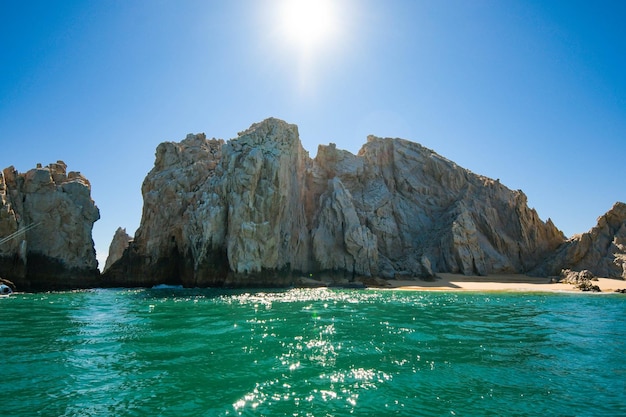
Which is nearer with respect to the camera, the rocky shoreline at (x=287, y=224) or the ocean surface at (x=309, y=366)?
the ocean surface at (x=309, y=366)

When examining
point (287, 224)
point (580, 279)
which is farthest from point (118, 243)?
point (580, 279)

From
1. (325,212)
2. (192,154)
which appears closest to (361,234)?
(325,212)

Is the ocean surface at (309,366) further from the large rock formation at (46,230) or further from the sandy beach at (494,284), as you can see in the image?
the large rock formation at (46,230)

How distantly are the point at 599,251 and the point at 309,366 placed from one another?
60.1 m

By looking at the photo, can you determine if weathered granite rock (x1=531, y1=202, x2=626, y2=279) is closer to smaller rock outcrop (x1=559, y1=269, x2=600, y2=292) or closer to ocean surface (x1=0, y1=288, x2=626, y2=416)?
smaller rock outcrop (x1=559, y1=269, x2=600, y2=292)

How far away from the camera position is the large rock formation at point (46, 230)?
38969mm

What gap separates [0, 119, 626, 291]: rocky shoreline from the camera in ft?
142

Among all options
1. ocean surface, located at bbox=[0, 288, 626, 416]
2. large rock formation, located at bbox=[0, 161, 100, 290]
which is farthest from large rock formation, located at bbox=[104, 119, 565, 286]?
ocean surface, located at bbox=[0, 288, 626, 416]

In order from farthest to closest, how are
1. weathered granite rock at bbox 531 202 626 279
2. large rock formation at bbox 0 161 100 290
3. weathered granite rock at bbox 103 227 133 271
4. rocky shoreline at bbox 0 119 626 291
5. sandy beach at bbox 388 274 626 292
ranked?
weathered granite rock at bbox 103 227 133 271 → weathered granite rock at bbox 531 202 626 279 → rocky shoreline at bbox 0 119 626 291 → sandy beach at bbox 388 274 626 292 → large rock formation at bbox 0 161 100 290

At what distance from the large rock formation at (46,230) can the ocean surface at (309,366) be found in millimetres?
25587

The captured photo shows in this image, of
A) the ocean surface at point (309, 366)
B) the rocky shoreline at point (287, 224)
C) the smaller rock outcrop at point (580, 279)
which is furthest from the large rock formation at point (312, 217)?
the ocean surface at point (309, 366)

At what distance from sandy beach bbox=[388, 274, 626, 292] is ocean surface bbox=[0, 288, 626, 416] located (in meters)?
25.2

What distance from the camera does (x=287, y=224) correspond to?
164 feet

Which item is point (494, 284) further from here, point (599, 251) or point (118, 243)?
point (118, 243)
